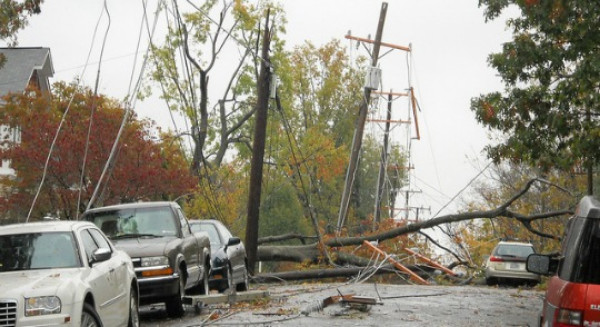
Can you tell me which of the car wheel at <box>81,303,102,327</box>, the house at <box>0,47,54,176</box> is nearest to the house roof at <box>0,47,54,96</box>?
the house at <box>0,47,54,176</box>

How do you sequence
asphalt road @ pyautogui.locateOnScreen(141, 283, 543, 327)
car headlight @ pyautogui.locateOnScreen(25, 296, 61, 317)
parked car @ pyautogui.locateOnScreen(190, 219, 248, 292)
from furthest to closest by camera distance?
parked car @ pyautogui.locateOnScreen(190, 219, 248, 292) → asphalt road @ pyautogui.locateOnScreen(141, 283, 543, 327) → car headlight @ pyautogui.locateOnScreen(25, 296, 61, 317)

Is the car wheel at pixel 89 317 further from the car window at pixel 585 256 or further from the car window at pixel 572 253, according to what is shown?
the car window at pixel 585 256

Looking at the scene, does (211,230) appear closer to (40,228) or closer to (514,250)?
(40,228)

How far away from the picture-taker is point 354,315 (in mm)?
16859

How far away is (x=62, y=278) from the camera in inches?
416

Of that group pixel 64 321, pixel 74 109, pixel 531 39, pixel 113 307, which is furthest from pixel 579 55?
pixel 74 109

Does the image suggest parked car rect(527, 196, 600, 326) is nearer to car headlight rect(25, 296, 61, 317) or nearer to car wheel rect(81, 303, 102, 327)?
car headlight rect(25, 296, 61, 317)

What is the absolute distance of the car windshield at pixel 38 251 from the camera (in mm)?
Result: 11328

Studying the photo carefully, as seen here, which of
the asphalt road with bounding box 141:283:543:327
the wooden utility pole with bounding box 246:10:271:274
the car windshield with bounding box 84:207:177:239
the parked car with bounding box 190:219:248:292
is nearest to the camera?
the asphalt road with bounding box 141:283:543:327

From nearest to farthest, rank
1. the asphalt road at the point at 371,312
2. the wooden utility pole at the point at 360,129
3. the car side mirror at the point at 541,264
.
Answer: the car side mirror at the point at 541,264 < the asphalt road at the point at 371,312 < the wooden utility pole at the point at 360,129

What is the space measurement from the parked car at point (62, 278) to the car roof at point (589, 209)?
16.7 feet

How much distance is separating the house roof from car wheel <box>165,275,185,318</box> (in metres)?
26.3

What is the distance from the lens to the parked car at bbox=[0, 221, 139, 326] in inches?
391

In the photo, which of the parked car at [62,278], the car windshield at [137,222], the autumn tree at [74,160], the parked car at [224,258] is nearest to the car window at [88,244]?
the parked car at [62,278]
